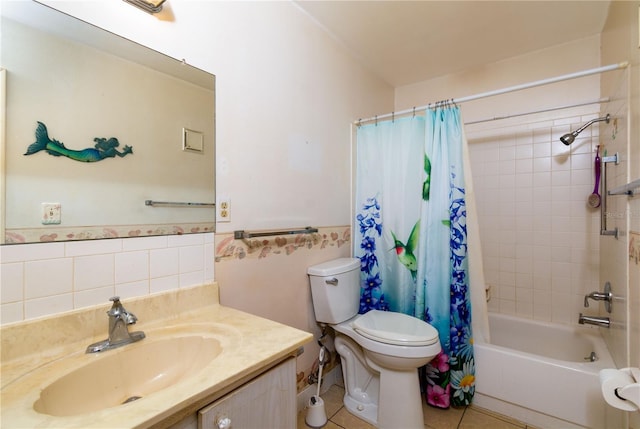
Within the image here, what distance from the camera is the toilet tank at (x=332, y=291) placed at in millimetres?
1647

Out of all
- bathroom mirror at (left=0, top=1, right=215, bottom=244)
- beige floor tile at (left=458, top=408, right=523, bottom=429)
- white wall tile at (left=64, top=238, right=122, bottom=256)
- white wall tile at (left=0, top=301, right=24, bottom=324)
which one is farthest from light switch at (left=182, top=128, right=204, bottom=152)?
beige floor tile at (left=458, top=408, right=523, bottom=429)

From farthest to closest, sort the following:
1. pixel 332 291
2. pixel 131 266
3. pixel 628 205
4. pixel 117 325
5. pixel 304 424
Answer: pixel 332 291, pixel 304 424, pixel 628 205, pixel 131 266, pixel 117 325

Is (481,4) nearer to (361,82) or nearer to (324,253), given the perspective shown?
(361,82)

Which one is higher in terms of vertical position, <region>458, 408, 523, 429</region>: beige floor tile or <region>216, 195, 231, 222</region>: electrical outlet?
<region>216, 195, 231, 222</region>: electrical outlet

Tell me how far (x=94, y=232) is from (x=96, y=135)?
1.05 feet

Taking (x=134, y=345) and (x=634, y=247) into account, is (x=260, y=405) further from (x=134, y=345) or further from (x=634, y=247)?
(x=634, y=247)

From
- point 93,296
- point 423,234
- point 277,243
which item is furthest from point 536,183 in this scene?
point 93,296

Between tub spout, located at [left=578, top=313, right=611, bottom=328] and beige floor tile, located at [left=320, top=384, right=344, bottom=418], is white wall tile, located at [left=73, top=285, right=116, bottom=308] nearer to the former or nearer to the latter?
beige floor tile, located at [left=320, top=384, right=344, bottom=418]

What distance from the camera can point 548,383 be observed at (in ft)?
4.92

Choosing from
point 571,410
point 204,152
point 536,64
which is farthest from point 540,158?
point 204,152

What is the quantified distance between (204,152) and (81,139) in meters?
0.40

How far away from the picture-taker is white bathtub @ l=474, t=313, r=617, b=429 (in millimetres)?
1413

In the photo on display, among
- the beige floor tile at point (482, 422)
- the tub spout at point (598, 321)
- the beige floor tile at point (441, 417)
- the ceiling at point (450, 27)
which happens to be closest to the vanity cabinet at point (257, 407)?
the beige floor tile at point (441, 417)

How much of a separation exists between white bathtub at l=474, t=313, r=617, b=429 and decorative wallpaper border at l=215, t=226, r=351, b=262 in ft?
3.52
